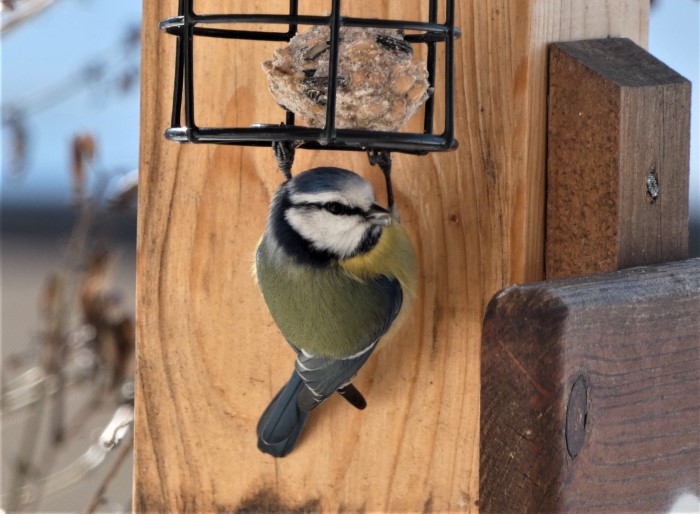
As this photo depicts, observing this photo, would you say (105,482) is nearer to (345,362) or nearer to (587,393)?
(345,362)

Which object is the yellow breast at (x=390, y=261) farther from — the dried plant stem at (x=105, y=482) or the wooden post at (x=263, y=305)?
the dried plant stem at (x=105, y=482)

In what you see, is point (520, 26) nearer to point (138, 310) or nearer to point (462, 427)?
point (462, 427)

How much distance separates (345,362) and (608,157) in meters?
0.51

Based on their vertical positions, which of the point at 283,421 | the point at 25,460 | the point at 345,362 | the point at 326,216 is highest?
the point at 326,216

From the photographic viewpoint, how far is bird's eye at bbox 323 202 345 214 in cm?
146

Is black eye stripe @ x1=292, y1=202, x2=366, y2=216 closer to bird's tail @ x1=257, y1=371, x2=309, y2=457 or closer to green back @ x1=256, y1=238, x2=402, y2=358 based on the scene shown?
green back @ x1=256, y1=238, x2=402, y2=358

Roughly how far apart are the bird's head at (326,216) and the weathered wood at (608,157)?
0.29 meters

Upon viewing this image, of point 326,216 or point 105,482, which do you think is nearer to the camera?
point 326,216

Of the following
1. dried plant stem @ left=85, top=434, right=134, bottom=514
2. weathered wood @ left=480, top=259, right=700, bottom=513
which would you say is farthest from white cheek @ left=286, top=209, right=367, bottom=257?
dried plant stem @ left=85, top=434, right=134, bottom=514

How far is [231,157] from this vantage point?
1720 mm

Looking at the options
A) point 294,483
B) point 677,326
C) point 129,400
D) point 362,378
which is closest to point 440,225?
point 362,378

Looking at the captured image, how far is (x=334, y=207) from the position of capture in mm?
1466

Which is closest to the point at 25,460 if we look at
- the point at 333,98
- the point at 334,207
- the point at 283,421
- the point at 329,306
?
the point at 283,421

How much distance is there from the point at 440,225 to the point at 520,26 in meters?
0.34
